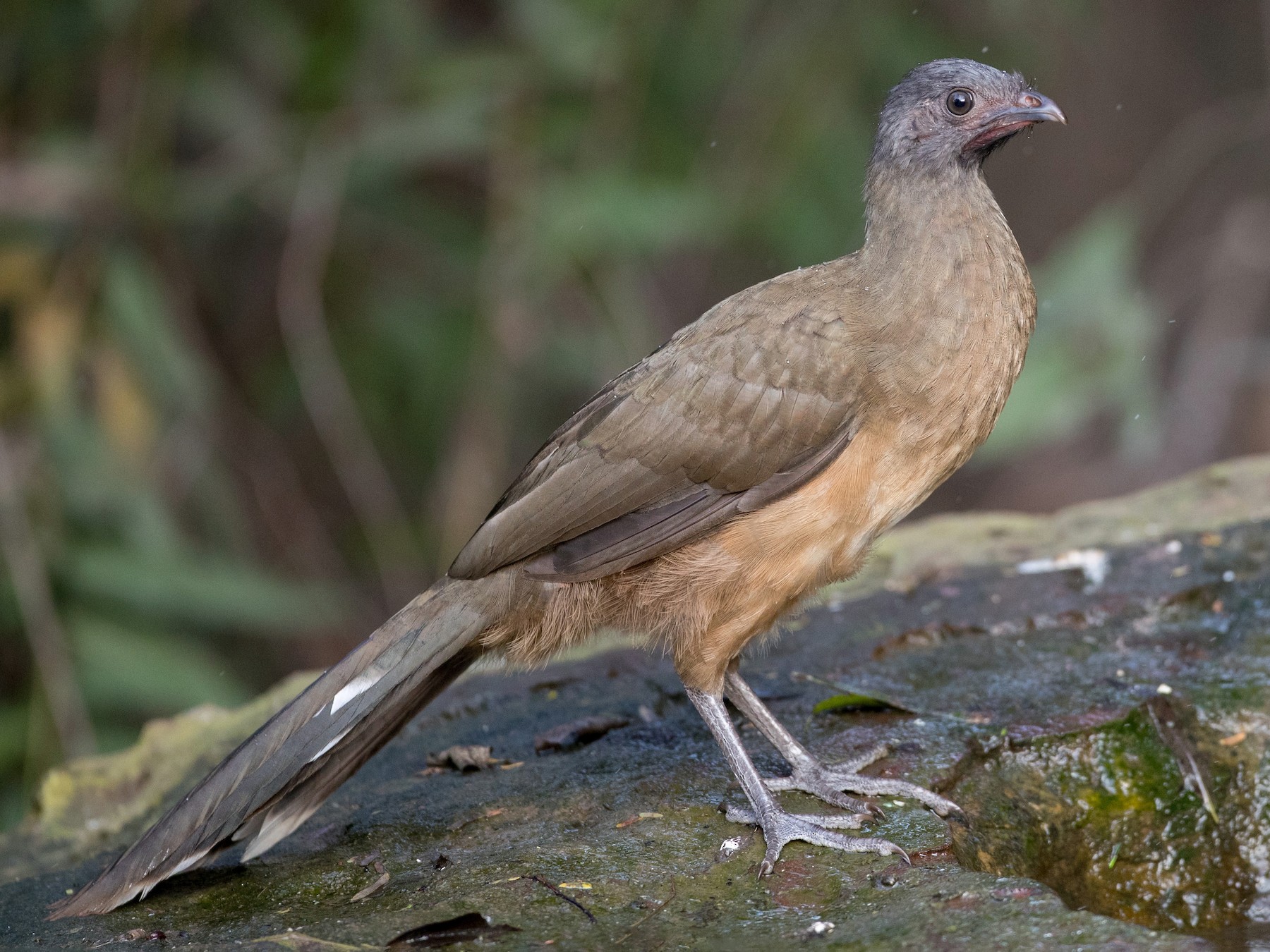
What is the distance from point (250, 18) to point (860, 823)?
15.9ft

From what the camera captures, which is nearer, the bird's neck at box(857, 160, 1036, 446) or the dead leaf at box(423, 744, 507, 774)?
the bird's neck at box(857, 160, 1036, 446)

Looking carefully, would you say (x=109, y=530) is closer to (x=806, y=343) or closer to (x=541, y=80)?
(x=541, y=80)

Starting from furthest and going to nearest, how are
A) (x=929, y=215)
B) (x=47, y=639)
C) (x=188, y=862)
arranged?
(x=47, y=639), (x=929, y=215), (x=188, y=862)

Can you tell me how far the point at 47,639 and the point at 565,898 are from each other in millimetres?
2969

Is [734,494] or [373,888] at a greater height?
[734,494]

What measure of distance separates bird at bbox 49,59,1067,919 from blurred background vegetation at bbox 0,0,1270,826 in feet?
5.68

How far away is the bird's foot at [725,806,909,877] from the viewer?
2828 mm

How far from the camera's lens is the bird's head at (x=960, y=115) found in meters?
3.50

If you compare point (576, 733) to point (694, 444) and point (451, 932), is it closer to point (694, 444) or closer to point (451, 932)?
point (694, 444)

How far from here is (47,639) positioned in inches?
194

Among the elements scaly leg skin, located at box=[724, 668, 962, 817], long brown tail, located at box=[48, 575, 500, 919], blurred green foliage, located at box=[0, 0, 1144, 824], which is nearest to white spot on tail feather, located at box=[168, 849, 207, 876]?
long brown tail, located at box=[48, 575, 500, 919]

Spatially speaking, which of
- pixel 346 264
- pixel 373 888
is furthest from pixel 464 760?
pixel 346 264

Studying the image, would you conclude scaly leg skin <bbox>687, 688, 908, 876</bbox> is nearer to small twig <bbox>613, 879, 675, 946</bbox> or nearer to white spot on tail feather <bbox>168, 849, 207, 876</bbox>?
small twig <bbox>613, 879, 675, 946</bbox>

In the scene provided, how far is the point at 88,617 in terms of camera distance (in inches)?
199
